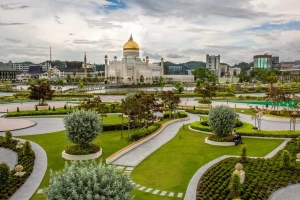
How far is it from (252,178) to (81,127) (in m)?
10.3

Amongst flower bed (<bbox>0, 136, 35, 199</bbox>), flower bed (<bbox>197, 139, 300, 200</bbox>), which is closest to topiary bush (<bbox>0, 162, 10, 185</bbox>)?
flower bed (<bbox>0, 136, 35, 199</bbox>)

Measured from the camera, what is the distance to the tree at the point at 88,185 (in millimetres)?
8180

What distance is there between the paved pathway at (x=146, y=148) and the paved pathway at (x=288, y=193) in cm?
778

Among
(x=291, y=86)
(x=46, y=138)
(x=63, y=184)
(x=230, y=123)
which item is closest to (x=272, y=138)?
(x=230, y=123)

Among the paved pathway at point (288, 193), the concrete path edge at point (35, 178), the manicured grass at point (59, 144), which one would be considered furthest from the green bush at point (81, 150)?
the paved pathway at point (288, 193)

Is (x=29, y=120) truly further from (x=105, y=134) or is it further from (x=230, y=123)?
(x=230, y=123)

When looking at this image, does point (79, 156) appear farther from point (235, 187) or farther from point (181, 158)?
point (235, 187)

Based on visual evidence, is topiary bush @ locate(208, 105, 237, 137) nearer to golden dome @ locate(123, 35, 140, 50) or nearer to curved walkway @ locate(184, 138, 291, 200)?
curved walkway @ locate(184, 138, 291, 200)

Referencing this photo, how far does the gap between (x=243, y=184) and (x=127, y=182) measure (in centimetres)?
746

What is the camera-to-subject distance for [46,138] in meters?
24.7

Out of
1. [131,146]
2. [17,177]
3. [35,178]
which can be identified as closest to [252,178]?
[131,146]

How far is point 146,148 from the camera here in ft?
70.9

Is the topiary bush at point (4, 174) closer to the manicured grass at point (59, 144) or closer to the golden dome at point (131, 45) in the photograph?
the manicured grass at point (59, 144)

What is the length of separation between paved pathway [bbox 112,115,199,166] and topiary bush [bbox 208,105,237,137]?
160 inches
